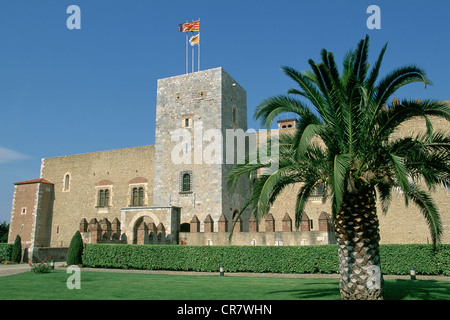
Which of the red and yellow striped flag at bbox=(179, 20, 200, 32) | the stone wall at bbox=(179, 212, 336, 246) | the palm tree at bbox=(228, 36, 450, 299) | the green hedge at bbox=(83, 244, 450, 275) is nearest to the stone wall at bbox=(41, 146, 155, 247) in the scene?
the stone wall at bbox=(179, 212, 336, 246)

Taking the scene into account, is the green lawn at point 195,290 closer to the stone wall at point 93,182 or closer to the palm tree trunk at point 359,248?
the palm tree trunk at point 359,248

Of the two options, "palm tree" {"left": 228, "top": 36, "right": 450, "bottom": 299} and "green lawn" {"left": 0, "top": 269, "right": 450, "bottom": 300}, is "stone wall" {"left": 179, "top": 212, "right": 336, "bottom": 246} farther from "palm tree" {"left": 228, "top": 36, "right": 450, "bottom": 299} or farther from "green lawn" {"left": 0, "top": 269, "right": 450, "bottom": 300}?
"palm tree" {"left": 228, "top": 36, "right": 450, "bottom": 299}

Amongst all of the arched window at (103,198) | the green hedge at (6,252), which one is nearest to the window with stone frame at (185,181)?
the arched window at (103,198)

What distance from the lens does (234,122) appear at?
88.9 feet

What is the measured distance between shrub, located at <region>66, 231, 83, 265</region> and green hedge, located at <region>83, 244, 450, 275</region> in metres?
0.29

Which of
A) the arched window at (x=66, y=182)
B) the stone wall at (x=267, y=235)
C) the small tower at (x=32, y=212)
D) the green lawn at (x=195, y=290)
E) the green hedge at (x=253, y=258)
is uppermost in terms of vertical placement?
the arched window at (x=66, y=182)

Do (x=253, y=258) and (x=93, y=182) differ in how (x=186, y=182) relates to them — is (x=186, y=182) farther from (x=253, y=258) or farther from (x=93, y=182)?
(x=93, y=182)

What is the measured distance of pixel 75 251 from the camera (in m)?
20.4

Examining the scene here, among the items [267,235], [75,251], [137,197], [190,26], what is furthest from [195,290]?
[190,26]

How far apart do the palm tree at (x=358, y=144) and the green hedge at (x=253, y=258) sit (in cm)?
674

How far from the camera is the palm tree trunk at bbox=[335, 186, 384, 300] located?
8.68 meters

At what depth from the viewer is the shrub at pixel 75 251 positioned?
20.3m

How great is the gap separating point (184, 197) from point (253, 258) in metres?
8.62
